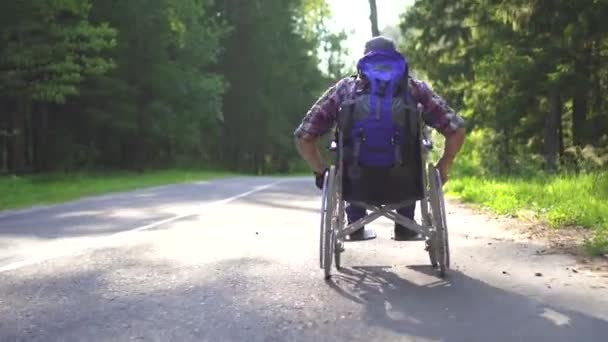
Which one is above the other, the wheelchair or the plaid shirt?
the plaid shirt

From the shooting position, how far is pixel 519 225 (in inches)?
343

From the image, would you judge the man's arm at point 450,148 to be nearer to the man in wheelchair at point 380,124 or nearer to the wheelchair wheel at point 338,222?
the man in wheelchair at point 380,124

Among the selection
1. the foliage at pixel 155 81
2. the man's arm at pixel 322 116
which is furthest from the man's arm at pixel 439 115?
the foliage at pixel 155 81

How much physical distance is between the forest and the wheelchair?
6.46 ft

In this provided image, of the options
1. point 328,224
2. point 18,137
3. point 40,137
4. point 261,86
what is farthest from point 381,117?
point 261,86

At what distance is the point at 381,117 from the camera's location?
16.3ft

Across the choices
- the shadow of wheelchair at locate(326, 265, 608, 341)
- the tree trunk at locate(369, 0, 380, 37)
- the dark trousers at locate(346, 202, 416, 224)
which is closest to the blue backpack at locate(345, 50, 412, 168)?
the dark trousers at locate(346, 202, 416, 224)

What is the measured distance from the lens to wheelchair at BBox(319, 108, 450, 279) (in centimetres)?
506

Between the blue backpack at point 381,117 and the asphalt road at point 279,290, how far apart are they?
917 millimetres

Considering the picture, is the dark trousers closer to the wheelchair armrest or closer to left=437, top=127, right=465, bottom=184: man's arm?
left=437, top=127, right=465, bottom=184: man's arm

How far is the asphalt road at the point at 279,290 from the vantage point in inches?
145

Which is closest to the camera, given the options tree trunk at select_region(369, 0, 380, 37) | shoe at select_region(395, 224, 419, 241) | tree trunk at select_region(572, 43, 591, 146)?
Answer: shoe at select_region(395, 224, 419, 241)

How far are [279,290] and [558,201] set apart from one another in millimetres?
6555

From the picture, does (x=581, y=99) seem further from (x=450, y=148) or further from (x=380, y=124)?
(x=380, y=124)
